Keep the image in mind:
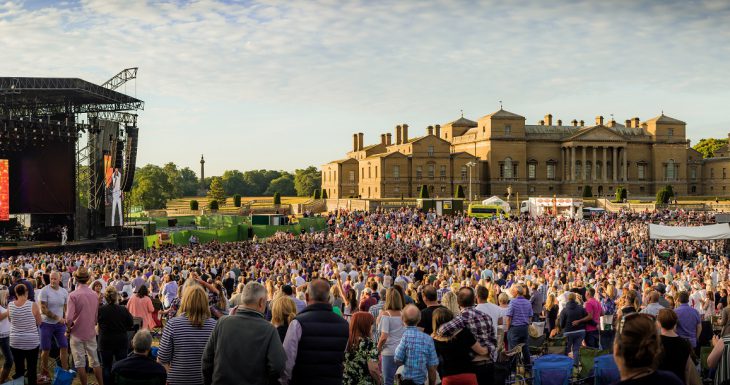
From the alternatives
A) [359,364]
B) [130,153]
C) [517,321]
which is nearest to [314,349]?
[359,364]

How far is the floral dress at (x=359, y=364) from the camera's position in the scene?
6660mm

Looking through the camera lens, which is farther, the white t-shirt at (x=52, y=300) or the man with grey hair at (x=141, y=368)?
the white t-shirt at (x=52, y=300)

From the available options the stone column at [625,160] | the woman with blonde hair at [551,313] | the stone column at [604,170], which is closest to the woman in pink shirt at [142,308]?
the woman with blonde hair at [551,313]

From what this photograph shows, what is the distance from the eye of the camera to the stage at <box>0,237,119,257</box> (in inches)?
1337

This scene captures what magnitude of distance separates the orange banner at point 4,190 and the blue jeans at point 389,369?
1290 inches

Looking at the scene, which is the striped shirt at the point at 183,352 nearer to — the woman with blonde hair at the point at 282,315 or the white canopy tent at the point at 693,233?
the woman with blonde hair at the point at 282,315

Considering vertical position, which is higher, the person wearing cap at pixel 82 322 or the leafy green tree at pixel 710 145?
the leafy green tree at pixel 710 145

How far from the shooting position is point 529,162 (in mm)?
84875

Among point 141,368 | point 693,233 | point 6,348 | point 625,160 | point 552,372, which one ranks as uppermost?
point 625,160

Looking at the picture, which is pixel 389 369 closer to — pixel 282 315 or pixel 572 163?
pixel 282 315

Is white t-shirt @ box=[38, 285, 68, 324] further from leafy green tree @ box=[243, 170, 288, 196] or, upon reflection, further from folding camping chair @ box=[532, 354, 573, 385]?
leafy green tree @ box=[243, 170, 288, 196]

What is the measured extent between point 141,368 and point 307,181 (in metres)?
128

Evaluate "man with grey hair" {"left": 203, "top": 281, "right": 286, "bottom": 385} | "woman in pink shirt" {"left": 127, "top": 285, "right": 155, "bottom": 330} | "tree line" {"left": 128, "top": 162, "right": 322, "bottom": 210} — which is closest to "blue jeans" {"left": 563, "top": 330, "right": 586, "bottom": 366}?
"woman in pink shirt" {"left": 127, "top": 285, "right": 155, "bottom": 330}

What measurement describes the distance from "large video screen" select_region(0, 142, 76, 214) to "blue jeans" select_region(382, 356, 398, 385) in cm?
3308
